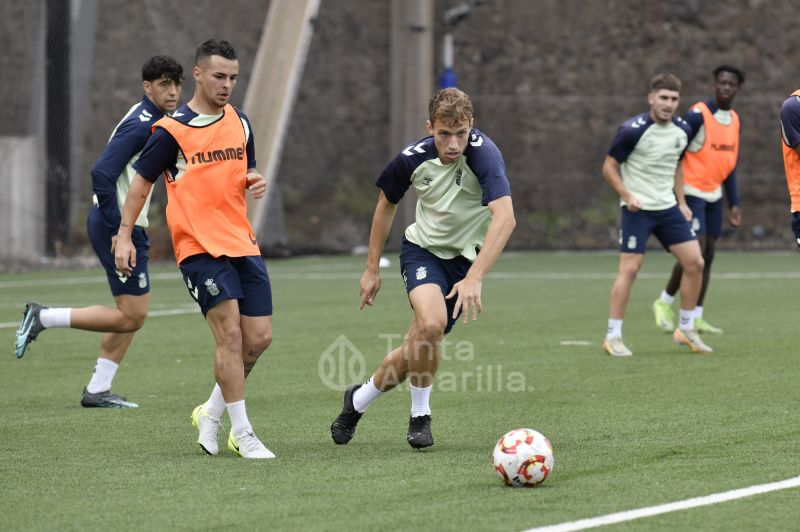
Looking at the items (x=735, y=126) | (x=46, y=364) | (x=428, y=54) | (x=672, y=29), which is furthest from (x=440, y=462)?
(x=672, y=29)

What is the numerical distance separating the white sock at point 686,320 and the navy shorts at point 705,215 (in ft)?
5.22

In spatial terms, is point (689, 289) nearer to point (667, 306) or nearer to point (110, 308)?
point (667, 306)

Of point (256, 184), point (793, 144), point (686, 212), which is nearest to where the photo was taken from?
point (256, 184)

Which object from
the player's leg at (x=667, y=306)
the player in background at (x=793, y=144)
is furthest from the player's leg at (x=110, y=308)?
the player's leg at (x=667, y=306)

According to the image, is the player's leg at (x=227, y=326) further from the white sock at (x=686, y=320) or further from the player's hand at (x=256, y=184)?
the white sock at (x=686, y=320)

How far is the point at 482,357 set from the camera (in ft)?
37.0

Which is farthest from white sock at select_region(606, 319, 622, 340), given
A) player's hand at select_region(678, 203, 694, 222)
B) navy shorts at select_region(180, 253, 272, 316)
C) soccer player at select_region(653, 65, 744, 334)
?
navy shorts at select_region(180, 253, 272, 316)

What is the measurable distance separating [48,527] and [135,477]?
3.43 feet

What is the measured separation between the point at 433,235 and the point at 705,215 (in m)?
6.39

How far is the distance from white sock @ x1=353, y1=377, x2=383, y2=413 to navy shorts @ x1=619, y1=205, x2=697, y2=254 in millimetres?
4565

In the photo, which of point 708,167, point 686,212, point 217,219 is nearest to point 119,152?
point 217,219

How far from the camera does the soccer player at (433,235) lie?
7078mm

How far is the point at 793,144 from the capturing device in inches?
357

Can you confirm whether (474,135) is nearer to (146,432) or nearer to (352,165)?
(146,432)
